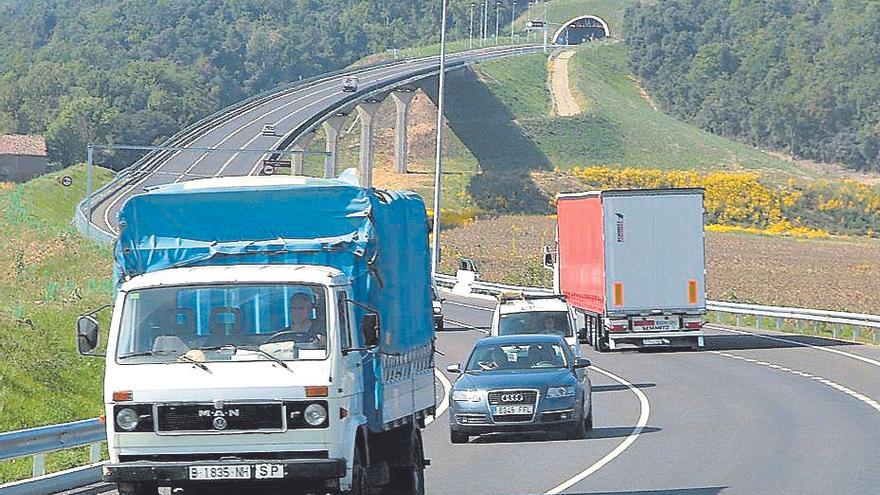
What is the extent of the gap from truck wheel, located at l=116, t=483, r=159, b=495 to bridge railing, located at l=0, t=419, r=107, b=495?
9.41ft

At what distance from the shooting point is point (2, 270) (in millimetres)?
59688

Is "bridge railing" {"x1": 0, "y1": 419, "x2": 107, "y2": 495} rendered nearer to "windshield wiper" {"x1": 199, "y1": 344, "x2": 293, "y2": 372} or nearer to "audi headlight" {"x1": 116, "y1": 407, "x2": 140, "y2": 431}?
"audi headlight" {"x1": 116, "y1": 407, "x2": 140, "y2": 431}

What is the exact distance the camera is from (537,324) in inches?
1144

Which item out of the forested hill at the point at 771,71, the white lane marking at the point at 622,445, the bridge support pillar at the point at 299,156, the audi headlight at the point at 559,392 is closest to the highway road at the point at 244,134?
the bridge support pillar at the point at 299,156

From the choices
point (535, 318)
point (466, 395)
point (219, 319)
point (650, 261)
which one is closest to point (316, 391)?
point (219, 319)

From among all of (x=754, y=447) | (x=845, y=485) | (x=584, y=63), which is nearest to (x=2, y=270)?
(x=754, y=447)

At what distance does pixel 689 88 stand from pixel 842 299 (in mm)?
130255

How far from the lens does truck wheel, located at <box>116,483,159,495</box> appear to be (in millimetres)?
11961

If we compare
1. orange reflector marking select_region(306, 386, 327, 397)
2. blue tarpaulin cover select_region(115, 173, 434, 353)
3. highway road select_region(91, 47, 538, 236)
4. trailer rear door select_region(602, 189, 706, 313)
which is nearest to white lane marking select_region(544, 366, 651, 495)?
blue tarpaulin cover select_region(115, 173, 434, 353)

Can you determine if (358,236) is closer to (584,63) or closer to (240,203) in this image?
(240,203)

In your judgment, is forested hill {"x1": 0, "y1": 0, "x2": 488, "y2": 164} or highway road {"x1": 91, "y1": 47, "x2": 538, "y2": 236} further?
forested hill {"x1": 0, "y1": 0, "x2": 488, "y2": 164}

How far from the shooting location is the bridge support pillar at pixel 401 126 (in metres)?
115

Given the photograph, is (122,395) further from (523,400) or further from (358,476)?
(523,400)

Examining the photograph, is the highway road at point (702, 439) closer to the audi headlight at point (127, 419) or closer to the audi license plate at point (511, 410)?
the audi license plate at point (511, 410)
